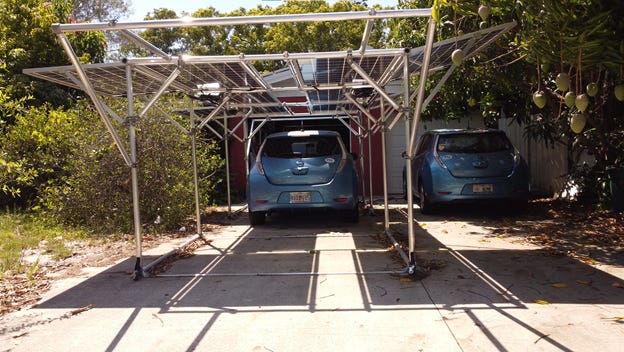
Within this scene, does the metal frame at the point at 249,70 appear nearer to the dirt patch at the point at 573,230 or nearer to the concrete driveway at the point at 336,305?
the concrete driveway at the point at 336,305

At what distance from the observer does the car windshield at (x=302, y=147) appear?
8594mm

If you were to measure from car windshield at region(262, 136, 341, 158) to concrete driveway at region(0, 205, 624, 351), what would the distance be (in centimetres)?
216

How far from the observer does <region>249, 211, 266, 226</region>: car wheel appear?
29.7 feet

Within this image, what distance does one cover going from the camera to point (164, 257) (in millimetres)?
6375

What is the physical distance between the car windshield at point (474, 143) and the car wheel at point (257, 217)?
338 centimetres

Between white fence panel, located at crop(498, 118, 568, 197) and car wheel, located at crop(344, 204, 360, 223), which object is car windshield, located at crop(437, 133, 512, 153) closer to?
white fence panel, located at crop(498, 118, 568, 197)

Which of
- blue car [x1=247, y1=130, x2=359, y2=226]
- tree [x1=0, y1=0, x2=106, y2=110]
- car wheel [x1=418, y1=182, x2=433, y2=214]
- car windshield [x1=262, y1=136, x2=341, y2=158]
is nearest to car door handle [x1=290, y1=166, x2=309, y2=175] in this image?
blue car [x1=247, y1=130, x2=359, y2=226]

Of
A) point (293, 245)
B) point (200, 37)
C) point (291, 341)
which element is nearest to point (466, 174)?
point (293, 245)

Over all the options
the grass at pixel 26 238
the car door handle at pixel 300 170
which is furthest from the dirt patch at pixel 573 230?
the grass at pixel 26 238

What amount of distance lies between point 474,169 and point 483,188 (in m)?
0.36

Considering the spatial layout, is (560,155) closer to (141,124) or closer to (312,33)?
(141,124)

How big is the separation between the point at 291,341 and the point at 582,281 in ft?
9.91

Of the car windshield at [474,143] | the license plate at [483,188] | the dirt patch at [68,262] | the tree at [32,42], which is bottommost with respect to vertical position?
the dirt patch at [68,262]

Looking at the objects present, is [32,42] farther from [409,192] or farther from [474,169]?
[409,192]
